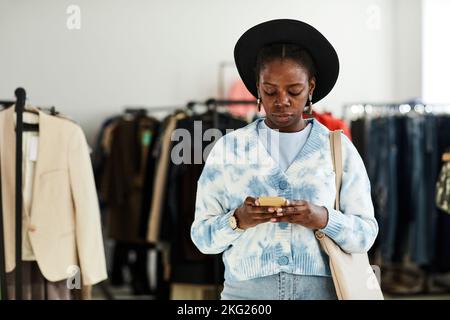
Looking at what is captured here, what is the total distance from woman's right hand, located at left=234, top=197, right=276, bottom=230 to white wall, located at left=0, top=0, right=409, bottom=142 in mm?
327

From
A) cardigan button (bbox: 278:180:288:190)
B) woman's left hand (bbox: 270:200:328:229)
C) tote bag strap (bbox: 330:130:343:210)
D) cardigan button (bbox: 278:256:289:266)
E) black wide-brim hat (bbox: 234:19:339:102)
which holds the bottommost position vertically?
cardigan button (bbox: 278:256:289:266)

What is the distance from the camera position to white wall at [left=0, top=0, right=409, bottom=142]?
1200mm

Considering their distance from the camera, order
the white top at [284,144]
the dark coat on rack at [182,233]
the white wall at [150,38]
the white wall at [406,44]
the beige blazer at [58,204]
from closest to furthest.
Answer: the white top at [284,144] < the white wall at [150,38] < the white wall at [406,44] < the beige blazer at [58,204] < the dark coat on rack at [182,233]

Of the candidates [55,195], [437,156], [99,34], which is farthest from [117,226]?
[99,34]

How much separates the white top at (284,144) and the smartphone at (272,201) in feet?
0.36

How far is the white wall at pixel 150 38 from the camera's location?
1.20 meters

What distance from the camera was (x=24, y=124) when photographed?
1773mm

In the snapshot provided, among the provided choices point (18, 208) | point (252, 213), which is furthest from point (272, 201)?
point (18, 208)

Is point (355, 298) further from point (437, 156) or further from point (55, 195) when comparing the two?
point (437, 156)

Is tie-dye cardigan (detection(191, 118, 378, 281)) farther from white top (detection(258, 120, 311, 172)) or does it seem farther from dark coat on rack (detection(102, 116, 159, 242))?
dark coat on rack (detection(102, 116, 159, 242))

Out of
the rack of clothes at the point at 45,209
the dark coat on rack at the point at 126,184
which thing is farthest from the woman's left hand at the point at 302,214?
the dark coat on rack at the point at 126,184

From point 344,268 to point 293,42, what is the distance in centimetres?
39

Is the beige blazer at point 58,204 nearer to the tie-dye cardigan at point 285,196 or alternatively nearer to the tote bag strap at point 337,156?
the tie-dye cardigan at point 285,196

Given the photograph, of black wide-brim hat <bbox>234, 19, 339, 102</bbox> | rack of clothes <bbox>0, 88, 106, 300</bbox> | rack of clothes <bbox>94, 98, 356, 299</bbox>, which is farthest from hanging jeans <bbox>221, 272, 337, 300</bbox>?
rack of clothes <bbox>94, 98, 356, 299</bbox>
